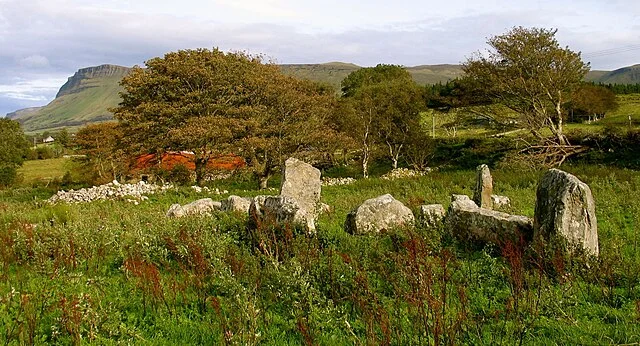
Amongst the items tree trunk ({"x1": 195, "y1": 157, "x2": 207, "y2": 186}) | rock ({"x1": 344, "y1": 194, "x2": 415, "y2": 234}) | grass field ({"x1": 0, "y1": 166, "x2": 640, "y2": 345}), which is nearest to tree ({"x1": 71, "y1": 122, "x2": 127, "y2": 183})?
tree trunk ({"x1": 195, "y1": 157, "x2": 207, "y2": 186})

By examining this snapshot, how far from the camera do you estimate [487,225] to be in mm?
8797

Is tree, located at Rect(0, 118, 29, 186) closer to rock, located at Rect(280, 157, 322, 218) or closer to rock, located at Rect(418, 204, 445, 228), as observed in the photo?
rock, located at Rect(280, 157, 322, 218)

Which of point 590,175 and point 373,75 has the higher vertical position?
point 373,75

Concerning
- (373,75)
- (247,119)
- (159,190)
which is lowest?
(159,190)

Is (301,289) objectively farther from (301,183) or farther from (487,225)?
(301,183)

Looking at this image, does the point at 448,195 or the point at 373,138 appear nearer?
the point at 448,195

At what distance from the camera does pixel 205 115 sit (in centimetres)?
2814

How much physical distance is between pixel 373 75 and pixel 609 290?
56618mm

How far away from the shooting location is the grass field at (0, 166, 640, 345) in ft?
17.4

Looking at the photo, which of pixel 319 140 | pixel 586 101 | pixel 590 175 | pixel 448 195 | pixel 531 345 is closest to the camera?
pixel 531 345

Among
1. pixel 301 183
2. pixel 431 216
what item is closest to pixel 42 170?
A: pixel 301 183

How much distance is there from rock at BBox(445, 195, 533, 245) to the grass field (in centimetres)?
34

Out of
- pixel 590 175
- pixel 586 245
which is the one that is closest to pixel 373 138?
pixel 590 175

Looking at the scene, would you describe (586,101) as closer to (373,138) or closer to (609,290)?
(373,138)
